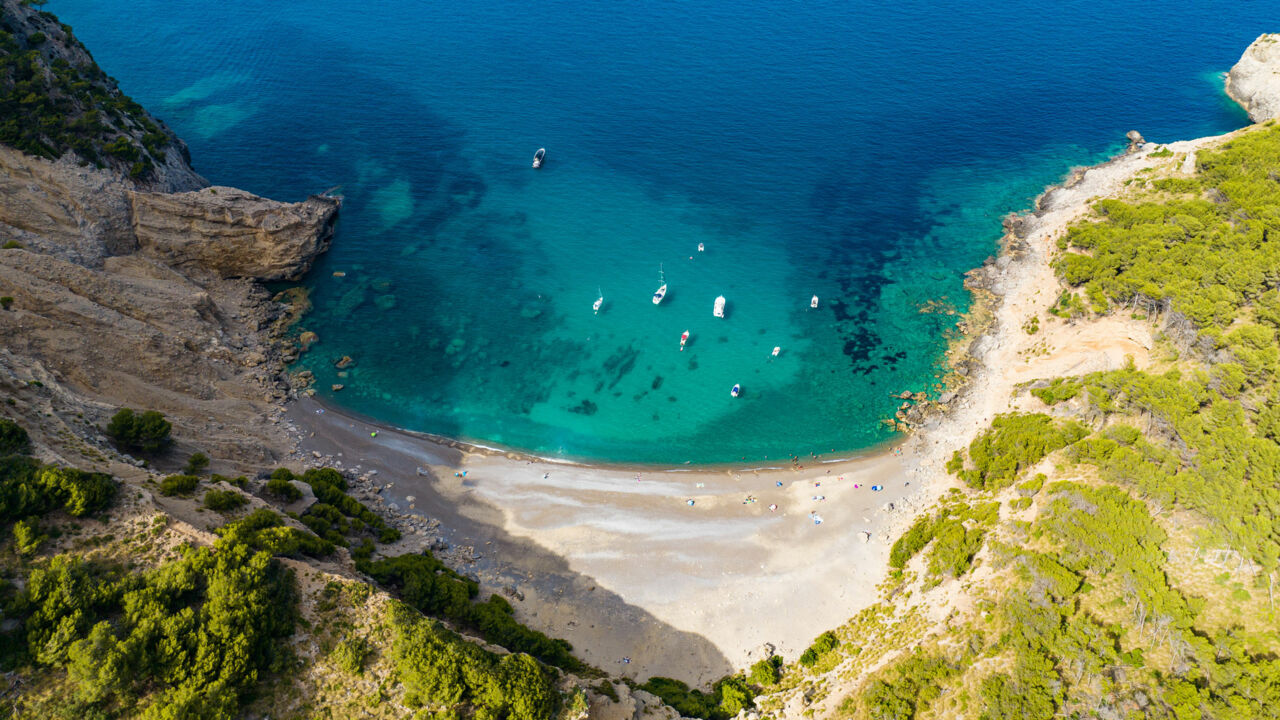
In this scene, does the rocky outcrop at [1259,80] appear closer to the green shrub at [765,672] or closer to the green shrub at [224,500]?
the green shrub at [765,672]

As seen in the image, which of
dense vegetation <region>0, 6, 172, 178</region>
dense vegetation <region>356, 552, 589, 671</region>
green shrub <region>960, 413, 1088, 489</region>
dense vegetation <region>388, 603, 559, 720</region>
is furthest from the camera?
dense vegetation <region>0, 6, 172, 178</region>

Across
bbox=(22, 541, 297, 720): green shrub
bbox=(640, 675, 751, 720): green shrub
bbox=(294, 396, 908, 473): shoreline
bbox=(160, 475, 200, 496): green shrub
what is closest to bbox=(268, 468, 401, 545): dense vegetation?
bbox=(160, 475, 200, 496): green shrub

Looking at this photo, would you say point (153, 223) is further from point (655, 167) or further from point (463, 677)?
point (463, 677)

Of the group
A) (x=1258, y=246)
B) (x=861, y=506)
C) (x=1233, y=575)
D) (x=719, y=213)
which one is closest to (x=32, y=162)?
(x=719, y=213)

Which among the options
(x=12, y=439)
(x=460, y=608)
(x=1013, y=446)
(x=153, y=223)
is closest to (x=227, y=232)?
(x=153, y=223)

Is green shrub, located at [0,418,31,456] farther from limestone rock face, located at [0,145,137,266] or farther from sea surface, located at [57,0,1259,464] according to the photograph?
limestone rock face, located at [0,145,137,266]

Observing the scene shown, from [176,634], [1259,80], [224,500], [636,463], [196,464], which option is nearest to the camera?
[176,634]
